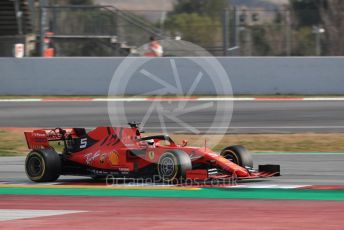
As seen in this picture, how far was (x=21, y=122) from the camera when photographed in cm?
2148

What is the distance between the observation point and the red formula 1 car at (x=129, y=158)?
1125cm

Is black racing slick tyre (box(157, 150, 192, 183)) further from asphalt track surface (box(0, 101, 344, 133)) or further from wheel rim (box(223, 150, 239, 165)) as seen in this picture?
asphalt track surface (box(0, 101, 344, 133))

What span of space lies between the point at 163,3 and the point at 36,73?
9279cm

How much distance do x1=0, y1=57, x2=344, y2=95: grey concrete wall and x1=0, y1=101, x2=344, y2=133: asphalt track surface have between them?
64.3 inches

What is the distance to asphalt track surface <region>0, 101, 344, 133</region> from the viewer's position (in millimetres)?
20078

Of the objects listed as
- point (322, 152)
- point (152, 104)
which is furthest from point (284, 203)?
point (152, 104)

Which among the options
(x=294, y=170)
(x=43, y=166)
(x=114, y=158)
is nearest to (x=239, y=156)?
(x=114, y=158)

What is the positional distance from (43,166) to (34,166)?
226 mm

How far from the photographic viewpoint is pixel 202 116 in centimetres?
2200

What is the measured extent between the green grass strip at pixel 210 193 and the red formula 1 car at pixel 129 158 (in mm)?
452

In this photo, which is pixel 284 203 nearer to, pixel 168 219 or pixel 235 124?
pixel 168 219

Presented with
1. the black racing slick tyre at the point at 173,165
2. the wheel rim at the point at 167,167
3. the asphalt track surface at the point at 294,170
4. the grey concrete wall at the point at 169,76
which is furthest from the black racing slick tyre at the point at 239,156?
the grey concrete wall at the point at 169,76

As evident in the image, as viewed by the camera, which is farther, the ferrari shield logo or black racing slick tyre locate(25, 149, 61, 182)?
black racing slick tyre locate(25, 149, 61, 182)

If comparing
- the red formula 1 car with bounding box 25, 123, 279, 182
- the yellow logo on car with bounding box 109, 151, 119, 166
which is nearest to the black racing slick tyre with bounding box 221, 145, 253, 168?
the red formula 1 car with bounding box 25, 123, 279, 182
